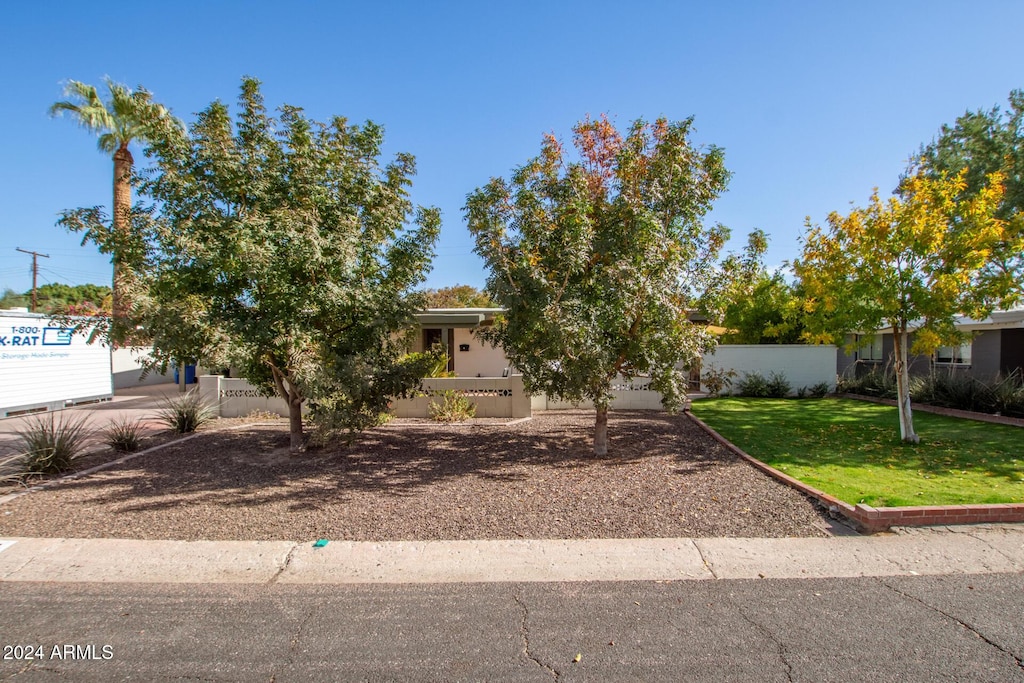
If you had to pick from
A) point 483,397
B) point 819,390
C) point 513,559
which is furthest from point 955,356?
point 513,559

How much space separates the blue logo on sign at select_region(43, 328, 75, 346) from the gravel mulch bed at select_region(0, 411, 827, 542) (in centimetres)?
877

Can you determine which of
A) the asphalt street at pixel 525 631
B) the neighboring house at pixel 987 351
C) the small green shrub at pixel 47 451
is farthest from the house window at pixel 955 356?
the small green shrub at pixel 47 451

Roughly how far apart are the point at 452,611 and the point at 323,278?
16.3 feet

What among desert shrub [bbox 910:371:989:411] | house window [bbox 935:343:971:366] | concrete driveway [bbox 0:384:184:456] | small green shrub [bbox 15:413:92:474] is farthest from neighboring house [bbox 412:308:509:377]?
house window [bbox 935:343:971:366]

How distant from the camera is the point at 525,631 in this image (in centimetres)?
382

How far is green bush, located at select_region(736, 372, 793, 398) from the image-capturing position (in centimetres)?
1695

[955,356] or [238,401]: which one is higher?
[955,356]

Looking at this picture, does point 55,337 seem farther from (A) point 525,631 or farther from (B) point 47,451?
(A) point 525,631

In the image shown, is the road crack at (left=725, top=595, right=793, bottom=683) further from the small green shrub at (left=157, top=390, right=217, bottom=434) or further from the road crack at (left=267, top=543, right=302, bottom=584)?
the small green shrub at (left=157, top=390, right=217, bottom=434)

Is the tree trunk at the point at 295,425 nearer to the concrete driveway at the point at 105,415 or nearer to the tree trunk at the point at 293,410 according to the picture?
the tree trunk at the point at 293,410

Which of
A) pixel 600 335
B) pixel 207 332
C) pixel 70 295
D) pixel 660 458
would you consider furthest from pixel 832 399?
pixel 70 295

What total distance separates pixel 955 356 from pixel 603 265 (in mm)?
15868

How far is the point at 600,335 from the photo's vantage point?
7.34 m

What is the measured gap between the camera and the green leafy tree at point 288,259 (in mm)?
6922
